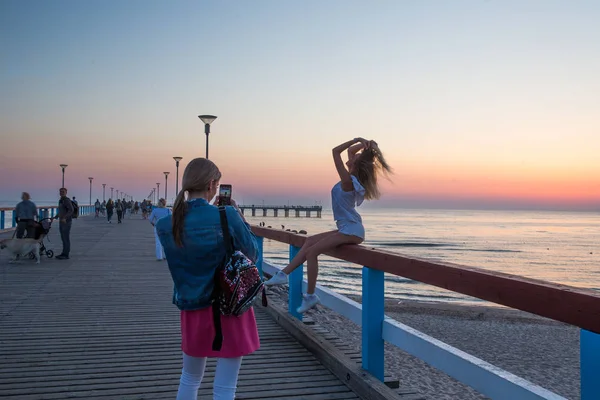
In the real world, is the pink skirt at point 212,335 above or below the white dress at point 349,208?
below

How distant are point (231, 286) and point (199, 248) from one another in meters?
0.22

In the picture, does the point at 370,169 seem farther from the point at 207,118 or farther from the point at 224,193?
the point at 207,118

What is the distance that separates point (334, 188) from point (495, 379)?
2289 mm

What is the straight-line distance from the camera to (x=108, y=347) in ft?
15.1

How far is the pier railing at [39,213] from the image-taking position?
65.1 feet

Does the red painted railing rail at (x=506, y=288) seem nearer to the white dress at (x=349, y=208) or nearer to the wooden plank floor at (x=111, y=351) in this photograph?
the white dress at (x=349, y=208)

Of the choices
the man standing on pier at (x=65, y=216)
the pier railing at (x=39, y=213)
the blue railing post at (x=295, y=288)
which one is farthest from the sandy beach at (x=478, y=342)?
the pier railing at (x=39, y=213)

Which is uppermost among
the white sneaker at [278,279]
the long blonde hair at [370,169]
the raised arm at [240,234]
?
the long blonde hair at [370,169]

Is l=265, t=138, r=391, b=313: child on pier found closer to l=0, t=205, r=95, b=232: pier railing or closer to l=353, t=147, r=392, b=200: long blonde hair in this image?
l=353, t=147, r=392, b=200: long blonde hair

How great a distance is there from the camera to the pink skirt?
2338 mm

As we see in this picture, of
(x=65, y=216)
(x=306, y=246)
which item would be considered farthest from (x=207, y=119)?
(x=306, y=246)

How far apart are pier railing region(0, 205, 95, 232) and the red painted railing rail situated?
57.4ft

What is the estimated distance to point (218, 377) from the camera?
2385 mm

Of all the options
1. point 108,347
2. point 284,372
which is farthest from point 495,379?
point 108,347
